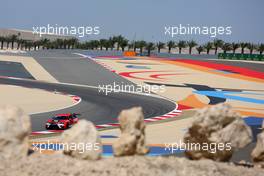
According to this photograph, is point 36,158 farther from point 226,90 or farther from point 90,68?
point 90,68

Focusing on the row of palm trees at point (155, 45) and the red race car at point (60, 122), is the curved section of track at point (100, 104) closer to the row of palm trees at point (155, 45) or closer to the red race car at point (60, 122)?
the red race car at point (60, 122)

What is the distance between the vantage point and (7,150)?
37.1 ft

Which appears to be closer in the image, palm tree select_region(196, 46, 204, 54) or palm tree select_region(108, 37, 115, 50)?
palm tree select_region(196, 46, 204, 54)

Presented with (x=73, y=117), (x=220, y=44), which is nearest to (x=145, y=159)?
(x=73, y=117)

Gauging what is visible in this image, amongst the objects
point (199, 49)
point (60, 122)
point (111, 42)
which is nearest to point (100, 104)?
point (60, 122)

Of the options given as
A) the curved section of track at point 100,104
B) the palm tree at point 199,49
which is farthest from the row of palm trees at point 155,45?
the curved section of track at point 100,104

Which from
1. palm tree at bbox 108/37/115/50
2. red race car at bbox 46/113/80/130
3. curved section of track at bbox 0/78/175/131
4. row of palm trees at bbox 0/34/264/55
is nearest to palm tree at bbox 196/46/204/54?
row of palm trees at bbox 0/34/264/55

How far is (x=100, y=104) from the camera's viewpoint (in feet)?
131

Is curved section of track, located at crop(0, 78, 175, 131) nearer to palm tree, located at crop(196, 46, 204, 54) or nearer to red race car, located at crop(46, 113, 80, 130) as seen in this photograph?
red race car, located at crop(46, 113, 80, 130)

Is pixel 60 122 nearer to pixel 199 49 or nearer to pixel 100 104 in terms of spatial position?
pixel 100 104

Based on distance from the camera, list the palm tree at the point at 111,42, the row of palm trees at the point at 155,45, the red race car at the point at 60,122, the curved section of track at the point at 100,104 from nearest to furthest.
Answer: the red race car at the point at 60,122 < the curved section of track at the point at 100,104 < the row of palm trees at the point at 155,45 < the palm tree at the point at 111,42

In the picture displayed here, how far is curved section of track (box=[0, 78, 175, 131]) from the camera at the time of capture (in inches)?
1270

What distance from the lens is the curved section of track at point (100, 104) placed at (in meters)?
32.2

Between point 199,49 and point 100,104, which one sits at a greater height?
point 199,49
